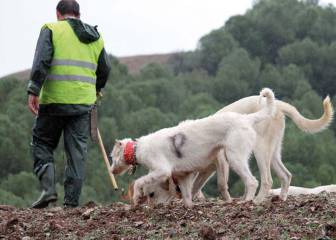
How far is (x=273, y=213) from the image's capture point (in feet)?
33.2

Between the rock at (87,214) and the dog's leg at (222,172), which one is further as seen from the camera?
the dog's leg at (222,172)

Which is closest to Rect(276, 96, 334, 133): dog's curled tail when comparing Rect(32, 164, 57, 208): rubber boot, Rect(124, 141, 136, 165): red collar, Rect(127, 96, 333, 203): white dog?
Rect(127, 96, 333, 203): white dog

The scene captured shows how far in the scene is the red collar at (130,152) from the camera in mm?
11844

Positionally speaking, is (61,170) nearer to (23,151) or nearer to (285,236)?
(23,151)

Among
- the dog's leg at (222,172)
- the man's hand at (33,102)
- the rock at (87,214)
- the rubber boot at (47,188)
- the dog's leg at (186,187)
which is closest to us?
the rock at (87,214)

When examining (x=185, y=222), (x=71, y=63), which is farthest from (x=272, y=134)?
(x=185, y=222)

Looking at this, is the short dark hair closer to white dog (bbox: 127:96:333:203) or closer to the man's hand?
the man's hand

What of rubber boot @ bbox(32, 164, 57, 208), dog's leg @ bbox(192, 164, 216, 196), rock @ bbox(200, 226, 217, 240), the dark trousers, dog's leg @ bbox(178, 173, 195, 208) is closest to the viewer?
rock @ bbox(200, 226, 217, 240)

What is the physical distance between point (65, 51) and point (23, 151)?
4591 centimetres

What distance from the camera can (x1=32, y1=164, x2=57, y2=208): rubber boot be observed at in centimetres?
1181

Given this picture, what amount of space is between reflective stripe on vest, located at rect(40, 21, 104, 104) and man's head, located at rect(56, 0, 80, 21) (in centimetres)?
17

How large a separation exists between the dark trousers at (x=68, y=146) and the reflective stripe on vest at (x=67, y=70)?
226 millimetres

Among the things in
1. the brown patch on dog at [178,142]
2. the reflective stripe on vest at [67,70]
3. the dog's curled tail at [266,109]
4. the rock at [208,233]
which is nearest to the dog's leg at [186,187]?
the brown patch on dog at [178,142]

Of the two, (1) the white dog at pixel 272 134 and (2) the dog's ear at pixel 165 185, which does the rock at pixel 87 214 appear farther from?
(1) the white dog at pixel 272 134
